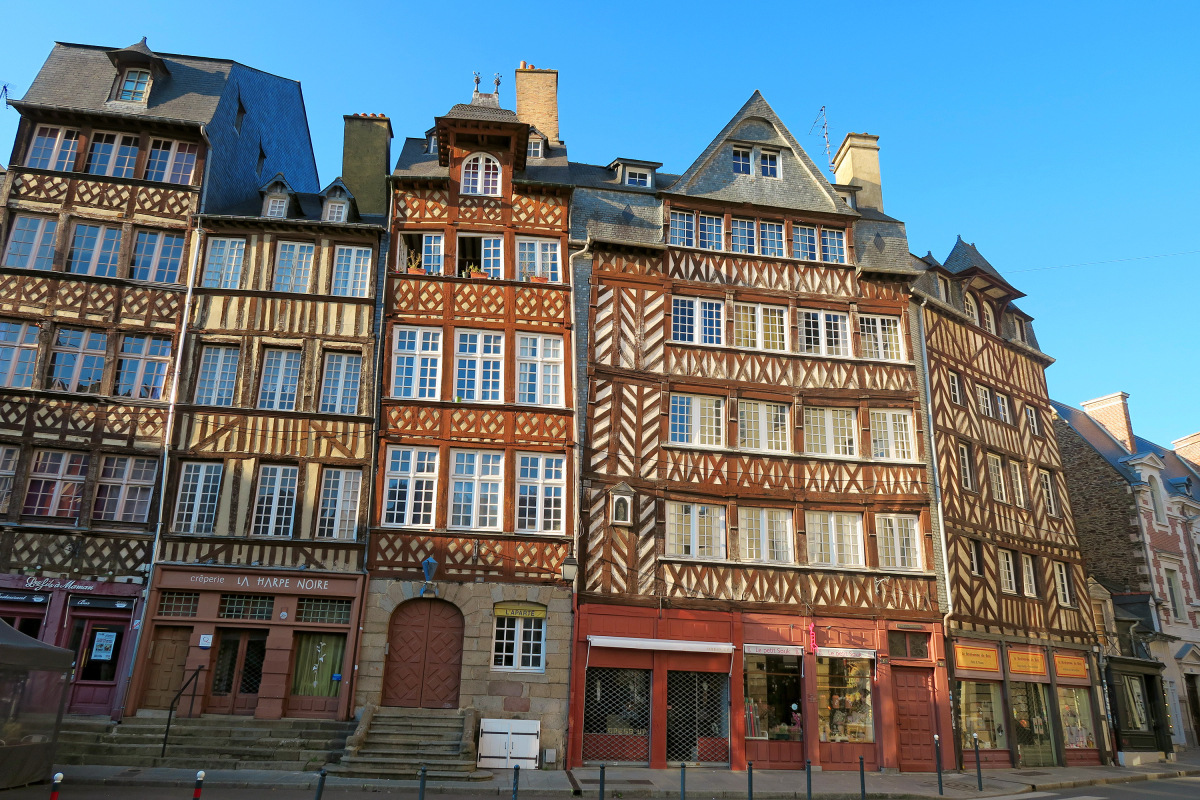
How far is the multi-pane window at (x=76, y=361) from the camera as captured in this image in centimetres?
1731

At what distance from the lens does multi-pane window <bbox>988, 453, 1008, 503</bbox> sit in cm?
2104

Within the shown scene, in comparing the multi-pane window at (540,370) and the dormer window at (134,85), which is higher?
the dormer window at (134,85)

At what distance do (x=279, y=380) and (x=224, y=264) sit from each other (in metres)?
3.01

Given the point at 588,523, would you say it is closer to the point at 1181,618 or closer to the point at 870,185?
the point at 870,185

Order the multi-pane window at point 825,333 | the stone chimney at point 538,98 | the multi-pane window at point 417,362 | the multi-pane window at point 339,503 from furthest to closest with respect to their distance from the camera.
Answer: the stone chimney at point 538,98, the multi-pane window at point 825,333, the multi-pane window at point 417,362, the multi-pane window at point 339,503

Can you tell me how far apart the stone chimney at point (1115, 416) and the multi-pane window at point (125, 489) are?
2914cm

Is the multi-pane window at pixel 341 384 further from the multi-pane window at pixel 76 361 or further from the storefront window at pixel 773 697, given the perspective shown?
the storefront window at pixel 773 697

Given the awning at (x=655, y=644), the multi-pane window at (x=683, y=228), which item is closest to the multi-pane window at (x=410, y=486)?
the awning at (x=655, y=644)

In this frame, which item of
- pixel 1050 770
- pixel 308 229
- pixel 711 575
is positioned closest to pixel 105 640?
pixel 308 229

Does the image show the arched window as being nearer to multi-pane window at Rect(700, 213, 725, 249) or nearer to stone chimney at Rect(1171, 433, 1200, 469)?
multi-pane window at Rect(700, 213, 725, 249)

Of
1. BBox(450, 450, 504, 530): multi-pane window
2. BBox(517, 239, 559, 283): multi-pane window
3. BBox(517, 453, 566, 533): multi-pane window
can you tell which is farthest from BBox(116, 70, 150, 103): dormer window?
BBox(517, 453, 566, 533): multi-pane window

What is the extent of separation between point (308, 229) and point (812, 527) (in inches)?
509

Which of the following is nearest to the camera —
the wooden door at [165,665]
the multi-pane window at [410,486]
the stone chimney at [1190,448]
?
the wooden door at [165,665]

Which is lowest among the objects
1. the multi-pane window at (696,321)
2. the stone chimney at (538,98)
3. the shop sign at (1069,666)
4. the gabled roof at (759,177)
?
the shop sign at (1069,666)
